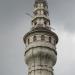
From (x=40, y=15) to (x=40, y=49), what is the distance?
9.59 meters

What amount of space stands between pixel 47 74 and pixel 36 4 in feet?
59.0

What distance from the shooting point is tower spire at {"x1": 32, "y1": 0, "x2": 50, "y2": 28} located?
65656 millimetres

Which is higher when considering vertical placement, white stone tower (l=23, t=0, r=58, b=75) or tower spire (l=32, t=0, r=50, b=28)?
tower spire (l=32, t=0, r=50, b=28)

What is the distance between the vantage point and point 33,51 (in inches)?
2360

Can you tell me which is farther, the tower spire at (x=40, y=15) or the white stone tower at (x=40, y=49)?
the tower spire at (x=40, y=15)

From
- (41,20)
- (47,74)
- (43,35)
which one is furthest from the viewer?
(41,20)

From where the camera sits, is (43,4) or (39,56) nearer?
(39,56)

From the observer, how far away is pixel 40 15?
66.6m

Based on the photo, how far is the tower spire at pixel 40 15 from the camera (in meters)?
65.7

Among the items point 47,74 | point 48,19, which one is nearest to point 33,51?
point 47,74

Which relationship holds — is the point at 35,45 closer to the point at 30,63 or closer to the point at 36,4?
the point at 30,63

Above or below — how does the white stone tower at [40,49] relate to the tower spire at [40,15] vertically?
below

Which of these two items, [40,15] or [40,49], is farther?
[40,15]

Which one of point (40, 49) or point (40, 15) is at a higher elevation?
point (40, 15)
